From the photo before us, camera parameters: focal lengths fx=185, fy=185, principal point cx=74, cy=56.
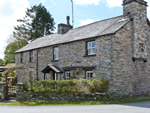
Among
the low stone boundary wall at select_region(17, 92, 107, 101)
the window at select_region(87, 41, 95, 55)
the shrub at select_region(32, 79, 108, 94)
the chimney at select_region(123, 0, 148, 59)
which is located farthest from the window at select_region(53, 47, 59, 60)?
the chimney at select_region(123, 0, 148, 59)

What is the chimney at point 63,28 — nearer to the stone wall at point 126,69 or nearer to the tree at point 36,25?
the stone wall at point 126,69

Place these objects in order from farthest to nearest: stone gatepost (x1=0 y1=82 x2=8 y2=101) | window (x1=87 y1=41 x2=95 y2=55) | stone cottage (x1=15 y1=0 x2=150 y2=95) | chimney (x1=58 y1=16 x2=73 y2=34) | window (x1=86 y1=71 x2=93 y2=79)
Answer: chimney (x1=58 y1=16 x2=73 y2=34), window (x1=87 y1=41 x2=95 y2=55), window (x1=86 y1=71 x2=93 y2=79), stone cottage (x1=15 y1=0 x2=150 y2=95), stone gatepost (x1=0 y1=82 x2=8 y2=101)

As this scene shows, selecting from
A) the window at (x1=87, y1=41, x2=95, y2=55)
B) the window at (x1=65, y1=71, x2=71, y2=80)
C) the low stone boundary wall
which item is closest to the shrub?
the low stone boundary wall

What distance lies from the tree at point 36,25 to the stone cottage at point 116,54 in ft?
88.8

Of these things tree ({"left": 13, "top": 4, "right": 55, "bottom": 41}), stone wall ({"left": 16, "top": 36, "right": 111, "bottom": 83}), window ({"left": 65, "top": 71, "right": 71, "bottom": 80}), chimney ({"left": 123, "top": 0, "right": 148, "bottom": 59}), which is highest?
tree ({"left": 13, "top": 4, "right": 55, "bottom": 41})

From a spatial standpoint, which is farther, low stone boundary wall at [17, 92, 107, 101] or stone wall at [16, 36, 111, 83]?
stone wall at [16, 36, 111, 83]

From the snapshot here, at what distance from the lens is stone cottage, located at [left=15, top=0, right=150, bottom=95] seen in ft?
50.2

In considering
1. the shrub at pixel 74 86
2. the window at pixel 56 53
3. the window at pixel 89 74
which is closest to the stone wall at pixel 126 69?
the shrub at pixel 74 86

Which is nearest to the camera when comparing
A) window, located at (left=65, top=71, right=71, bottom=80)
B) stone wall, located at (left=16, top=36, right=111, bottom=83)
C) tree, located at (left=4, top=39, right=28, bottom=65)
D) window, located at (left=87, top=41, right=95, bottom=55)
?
stone wall, located at (left=16, top=36, right=111, bottom=83)

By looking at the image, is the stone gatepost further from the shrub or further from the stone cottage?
the stone cottage

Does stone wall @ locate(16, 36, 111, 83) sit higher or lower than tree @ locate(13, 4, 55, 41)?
lower

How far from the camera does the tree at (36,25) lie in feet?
153

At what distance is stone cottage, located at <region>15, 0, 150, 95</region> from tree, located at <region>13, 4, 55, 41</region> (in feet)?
88.8
